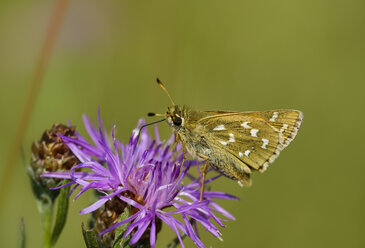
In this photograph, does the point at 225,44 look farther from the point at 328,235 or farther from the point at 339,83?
the point at 328,235

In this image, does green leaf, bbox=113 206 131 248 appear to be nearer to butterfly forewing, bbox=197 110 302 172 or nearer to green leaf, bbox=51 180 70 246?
green leaf, bbox=51 180 70 246

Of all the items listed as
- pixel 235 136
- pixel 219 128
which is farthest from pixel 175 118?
pixel 235 136

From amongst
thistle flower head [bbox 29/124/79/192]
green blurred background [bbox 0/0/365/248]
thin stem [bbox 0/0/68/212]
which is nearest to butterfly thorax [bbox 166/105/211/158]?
thistle flower head [bbox 29/124/79/192]

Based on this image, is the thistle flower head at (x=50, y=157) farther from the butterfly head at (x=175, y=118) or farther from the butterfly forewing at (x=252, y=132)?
the butterfly forewing at (x=252, y=132)

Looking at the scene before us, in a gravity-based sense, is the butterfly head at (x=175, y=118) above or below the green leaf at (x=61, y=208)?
above

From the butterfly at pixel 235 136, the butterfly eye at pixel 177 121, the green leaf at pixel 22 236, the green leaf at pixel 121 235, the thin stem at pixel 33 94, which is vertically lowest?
the green leaf at pixel 121 235

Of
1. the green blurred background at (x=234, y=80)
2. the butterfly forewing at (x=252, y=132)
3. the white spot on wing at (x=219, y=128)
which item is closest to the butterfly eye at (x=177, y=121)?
the butterfly forewing at (x=252, y=132)

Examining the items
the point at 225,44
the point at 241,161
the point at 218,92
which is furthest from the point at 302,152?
the point at 241,161
